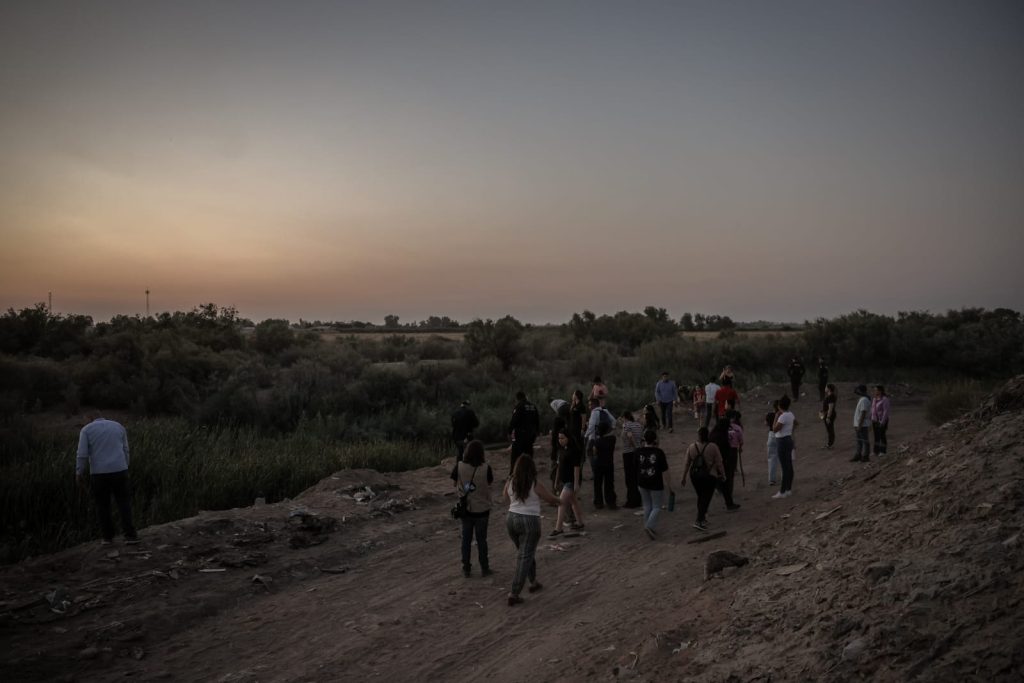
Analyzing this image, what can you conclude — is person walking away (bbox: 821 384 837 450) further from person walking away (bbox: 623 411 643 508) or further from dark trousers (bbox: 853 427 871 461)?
person walking away (bbox: 623 411 643 508)

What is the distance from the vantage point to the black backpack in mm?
10750

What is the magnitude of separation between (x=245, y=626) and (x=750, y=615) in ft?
20.3

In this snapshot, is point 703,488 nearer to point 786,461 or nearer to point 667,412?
point 786,461

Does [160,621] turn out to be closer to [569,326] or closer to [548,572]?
[548,572]

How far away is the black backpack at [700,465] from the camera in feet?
35.3

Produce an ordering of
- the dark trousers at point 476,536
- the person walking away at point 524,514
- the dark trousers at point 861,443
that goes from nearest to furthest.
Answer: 1. the person walking away at point 524,514
2. the dark trousers at point 476,536
3. the dark trousers at point 861,443

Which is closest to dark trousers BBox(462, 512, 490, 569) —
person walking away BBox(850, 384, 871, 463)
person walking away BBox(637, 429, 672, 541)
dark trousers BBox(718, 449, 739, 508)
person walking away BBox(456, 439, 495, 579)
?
person walking away BBox(456, 439, 495, 579)

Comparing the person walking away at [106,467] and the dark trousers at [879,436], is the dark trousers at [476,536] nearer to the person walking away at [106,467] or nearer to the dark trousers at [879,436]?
the person walking away at [106,467]

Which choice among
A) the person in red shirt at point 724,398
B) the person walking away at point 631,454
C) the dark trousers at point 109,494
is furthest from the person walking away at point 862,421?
the dark trousers at point 109,494

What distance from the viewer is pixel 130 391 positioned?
86.8 feet

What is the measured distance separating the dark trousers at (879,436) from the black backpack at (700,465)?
651 cm

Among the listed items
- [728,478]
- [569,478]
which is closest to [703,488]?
[728,478]

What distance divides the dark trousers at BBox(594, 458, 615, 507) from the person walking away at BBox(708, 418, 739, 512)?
2111 mm

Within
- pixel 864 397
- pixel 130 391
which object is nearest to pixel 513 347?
pixel 130 391
